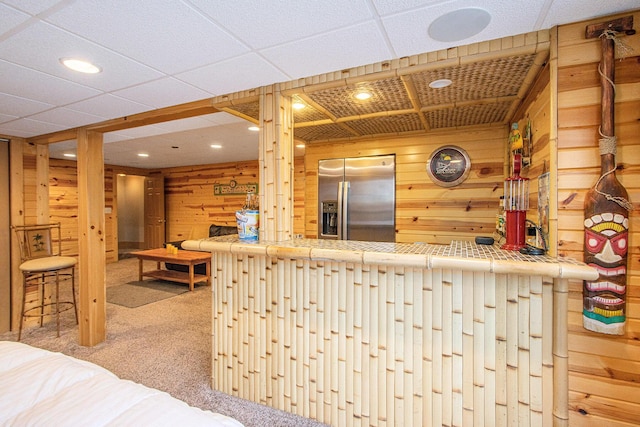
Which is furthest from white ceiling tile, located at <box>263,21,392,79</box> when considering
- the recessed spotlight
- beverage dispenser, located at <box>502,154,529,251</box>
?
beverage dispenser, located at <box>502,154,529,251</box>

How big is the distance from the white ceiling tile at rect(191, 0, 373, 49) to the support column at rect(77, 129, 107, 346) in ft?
8.04

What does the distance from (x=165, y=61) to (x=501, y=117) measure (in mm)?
2784

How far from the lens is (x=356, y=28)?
1.40 meters

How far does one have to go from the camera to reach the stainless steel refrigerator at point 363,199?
3498mm

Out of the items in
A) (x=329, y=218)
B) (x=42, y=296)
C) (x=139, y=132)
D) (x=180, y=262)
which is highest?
(x=139, y=132)

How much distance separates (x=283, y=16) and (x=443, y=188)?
2550mm

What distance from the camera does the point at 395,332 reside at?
5.46ft

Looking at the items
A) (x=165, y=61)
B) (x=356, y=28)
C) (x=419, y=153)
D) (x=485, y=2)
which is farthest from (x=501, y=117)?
(x=165, y=61)

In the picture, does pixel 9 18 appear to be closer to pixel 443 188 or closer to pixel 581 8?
pixel 581 8

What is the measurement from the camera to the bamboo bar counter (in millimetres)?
1421

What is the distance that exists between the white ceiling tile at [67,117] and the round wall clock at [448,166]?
328 centimetres

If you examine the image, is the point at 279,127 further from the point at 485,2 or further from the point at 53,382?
the point at 53,382

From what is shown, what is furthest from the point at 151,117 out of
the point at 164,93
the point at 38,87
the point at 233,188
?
the point at 233,188

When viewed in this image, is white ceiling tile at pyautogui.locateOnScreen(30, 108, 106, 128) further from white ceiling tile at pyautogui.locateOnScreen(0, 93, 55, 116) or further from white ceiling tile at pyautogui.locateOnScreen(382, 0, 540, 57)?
white ceiling tile at pyautogui.locateOnScreen(382, 0, 540, 57)
